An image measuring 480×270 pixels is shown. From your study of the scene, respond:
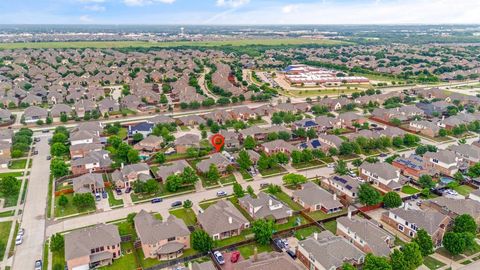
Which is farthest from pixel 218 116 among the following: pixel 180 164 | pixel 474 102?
pixel 474 102

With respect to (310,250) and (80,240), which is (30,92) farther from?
(310,250)

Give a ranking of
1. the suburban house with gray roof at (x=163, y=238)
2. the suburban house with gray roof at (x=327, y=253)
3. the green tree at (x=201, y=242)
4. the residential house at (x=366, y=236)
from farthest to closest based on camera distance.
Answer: the suburban house with gray roof at (x=163, y=238) → the green tree at (x=201, y=242) → the residential house at (x=366, y=236) → the suburban house with gray roof at (x=327, y=253)

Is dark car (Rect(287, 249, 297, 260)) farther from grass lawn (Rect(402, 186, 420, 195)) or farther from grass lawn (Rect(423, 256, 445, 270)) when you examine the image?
grass lawn (Rect(402, 186, 420, 195))

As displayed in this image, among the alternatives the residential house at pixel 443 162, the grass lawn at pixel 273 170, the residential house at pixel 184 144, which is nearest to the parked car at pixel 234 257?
the grass lawn at pixel 273 170

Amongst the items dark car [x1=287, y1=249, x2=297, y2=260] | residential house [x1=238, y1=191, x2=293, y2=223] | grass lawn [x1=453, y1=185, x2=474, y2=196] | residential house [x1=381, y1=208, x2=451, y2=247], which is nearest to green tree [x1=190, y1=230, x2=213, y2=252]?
dark car [x1=287, y1=249, x2=297, y2=260]

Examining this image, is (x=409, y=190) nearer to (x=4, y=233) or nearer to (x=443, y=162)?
(x=443, y=162)

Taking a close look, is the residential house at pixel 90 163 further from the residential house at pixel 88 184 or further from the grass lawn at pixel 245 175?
the grass lawn at pixel 245 175

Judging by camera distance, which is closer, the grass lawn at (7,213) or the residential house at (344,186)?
the grass lawn at (7,213)
